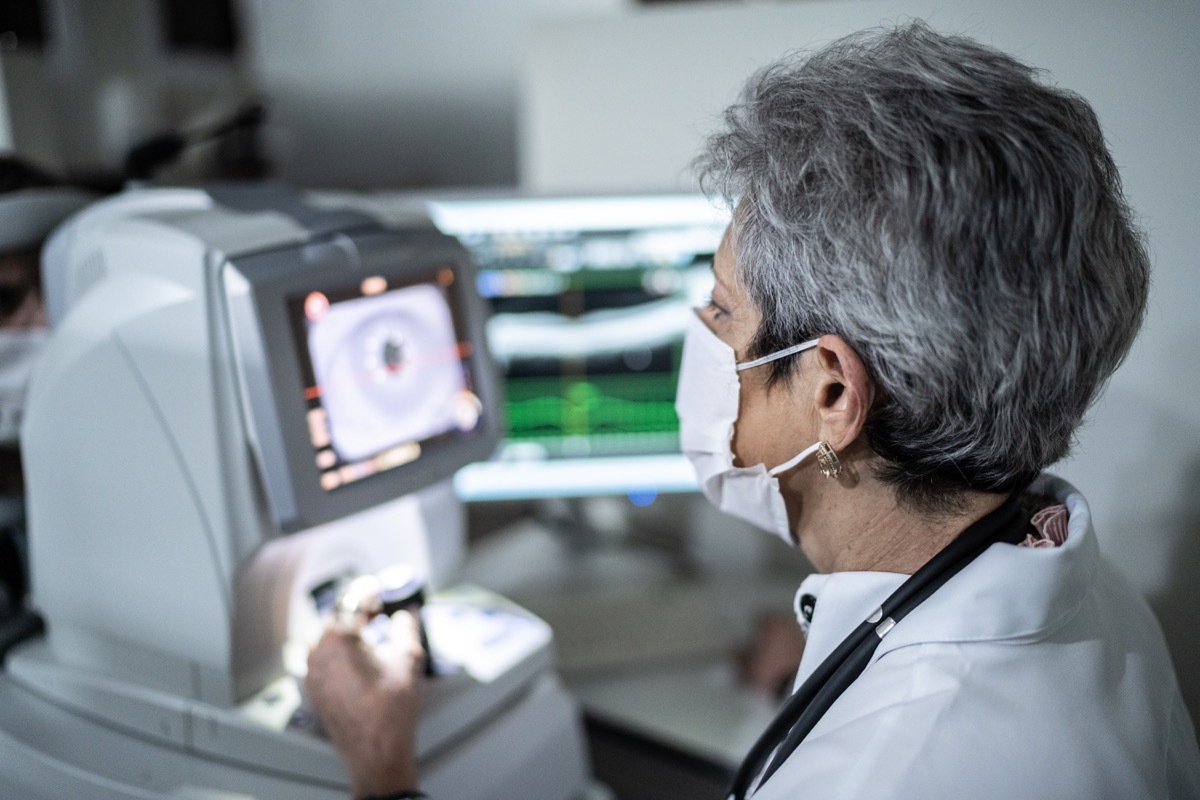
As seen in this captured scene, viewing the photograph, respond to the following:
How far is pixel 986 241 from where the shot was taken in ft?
1.91

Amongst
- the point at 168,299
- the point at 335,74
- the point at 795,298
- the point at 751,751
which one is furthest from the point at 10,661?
the point at 335,74

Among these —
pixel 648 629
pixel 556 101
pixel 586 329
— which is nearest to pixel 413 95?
pixel 556 101

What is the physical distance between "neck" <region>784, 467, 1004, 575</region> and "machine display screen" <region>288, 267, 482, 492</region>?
15.6 inches

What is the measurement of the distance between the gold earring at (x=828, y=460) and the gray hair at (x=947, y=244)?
4 centimetres

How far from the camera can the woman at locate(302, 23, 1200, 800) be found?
0.58m

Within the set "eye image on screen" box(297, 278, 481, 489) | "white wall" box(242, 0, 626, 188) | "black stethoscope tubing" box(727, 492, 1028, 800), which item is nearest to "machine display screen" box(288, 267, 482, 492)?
"eye image on screen" box(297, 278, 481, 489)

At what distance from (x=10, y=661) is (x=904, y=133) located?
3.48 feet

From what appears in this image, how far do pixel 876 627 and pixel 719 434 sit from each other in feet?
0.75

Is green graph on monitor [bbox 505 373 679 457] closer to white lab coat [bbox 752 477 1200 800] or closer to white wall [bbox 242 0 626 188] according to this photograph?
white wall [bbox 242 0 626 188]

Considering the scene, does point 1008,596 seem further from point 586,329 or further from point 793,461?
point 586,329

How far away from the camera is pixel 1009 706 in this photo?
592 mm

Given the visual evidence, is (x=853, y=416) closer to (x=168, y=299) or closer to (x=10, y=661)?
(x=168, y=299)

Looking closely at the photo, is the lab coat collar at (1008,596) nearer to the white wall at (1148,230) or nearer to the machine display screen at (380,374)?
the white wall at (1148,230)

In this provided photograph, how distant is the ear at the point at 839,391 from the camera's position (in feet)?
2.13
